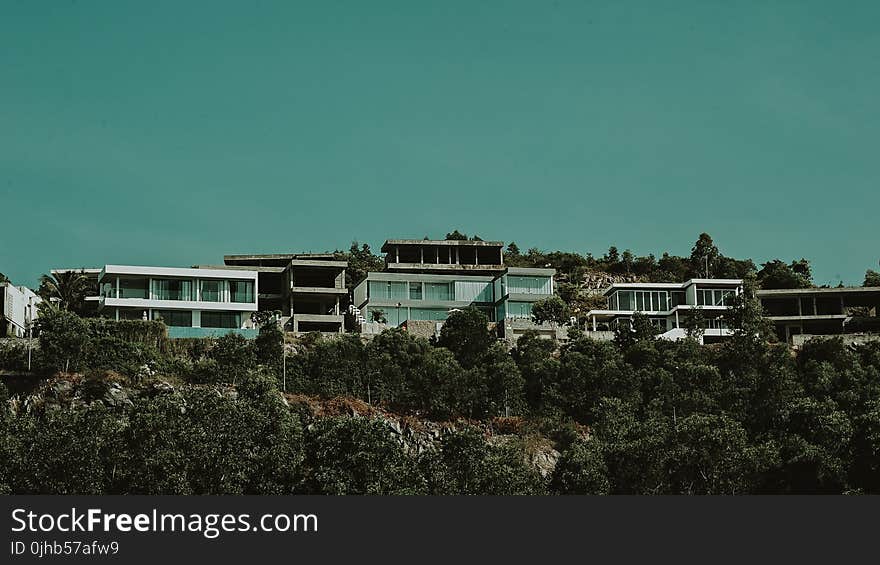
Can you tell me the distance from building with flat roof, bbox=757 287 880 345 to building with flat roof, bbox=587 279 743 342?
4661 millimetres

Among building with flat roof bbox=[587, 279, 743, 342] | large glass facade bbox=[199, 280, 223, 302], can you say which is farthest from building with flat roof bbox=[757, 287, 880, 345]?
large glass facade bbox=[199, 280, 223, 302]

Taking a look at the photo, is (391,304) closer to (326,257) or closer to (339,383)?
(326,257)

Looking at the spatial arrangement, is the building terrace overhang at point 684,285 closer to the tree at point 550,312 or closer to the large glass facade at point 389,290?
the tree at point 550,312

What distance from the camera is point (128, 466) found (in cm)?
6531

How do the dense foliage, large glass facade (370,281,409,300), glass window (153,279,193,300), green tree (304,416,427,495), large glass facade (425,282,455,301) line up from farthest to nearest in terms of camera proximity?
1. large glass facade (425,282,455,301)
2. large glass facade (370,281,409,300)
3. glass window (153,279,193,300)
4. the dense foliage
5. green tree (304,416,427,495)

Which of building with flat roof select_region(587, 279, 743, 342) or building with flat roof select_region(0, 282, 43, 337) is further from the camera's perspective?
building with flat roof select_region(587, 279, 743, 342)

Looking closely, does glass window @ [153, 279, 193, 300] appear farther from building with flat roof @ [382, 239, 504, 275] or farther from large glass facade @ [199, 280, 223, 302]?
building with flat roof @ [382, 239, 504, 275]

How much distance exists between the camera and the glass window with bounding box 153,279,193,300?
104m

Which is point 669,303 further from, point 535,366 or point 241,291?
point 241,291

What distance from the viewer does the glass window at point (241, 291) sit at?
348ft

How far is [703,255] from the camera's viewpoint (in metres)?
151

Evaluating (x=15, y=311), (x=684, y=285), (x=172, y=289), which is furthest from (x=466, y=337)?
(x=15, y=311)

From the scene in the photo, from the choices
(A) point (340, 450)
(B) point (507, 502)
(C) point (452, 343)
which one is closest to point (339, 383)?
(C) point (452, 343)

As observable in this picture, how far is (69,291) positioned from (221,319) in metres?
13.9
